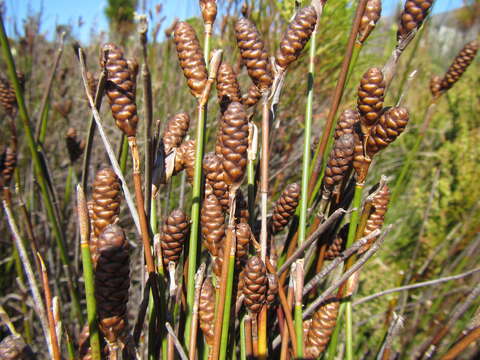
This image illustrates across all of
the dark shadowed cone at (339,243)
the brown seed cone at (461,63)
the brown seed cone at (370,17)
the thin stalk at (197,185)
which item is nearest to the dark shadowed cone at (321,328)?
the dark shadowed cone at (339,243)

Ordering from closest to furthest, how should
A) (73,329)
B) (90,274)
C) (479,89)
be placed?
(90,274)
(73,329)
(479,89)

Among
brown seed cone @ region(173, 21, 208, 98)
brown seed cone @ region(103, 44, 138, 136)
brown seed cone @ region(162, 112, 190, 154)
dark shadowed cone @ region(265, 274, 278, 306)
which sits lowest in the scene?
dark shadowed cone @ region(265, 274, 278, 306)

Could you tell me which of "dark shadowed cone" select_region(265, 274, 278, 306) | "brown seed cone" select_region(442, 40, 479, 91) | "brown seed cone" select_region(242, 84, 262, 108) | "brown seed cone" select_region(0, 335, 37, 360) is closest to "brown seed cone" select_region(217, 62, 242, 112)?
"brown seed cone" select_region(242, 84, 262, 108)

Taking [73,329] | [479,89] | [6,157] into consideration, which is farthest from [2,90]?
[479,89]

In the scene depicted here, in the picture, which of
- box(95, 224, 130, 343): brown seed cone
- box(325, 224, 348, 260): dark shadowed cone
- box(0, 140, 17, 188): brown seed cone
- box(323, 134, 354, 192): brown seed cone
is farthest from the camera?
box(0, 140, 17, 188): brown seed cone

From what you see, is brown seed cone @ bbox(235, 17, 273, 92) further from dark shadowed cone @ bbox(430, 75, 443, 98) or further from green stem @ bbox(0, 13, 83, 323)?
dark shadowed cone @ bbox(430, 75, 443, 98)

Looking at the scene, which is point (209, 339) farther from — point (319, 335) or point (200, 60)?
point (200, 60)

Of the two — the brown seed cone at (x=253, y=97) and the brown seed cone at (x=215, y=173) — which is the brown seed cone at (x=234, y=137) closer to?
the brown seed cone at (x=215, y=173)

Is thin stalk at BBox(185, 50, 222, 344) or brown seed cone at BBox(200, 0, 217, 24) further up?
brown seed cone at BBox(200, 0, 217, 24)
